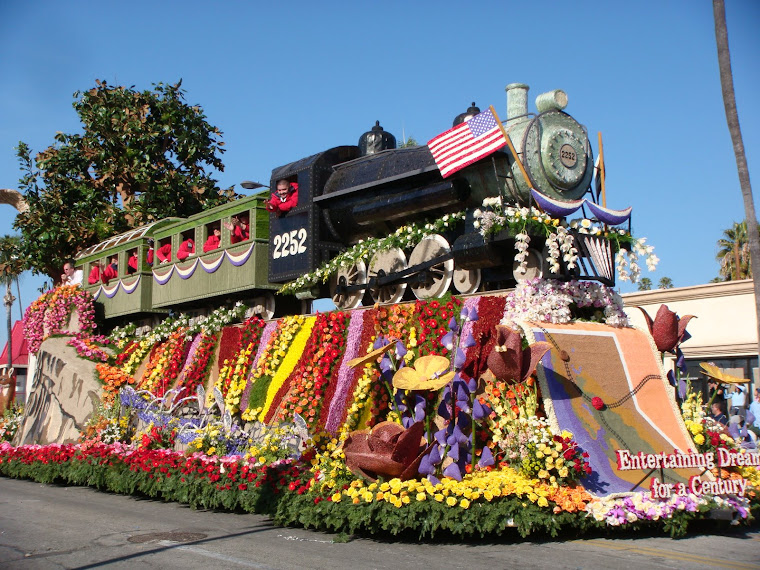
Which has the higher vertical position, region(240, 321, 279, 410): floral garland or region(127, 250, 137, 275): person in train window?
region(127, 250, 137, 275): person in train window

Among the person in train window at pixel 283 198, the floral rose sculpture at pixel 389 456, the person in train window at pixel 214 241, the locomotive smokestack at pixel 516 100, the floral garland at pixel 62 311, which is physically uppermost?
the locomotive smokestack at pixel 516 100

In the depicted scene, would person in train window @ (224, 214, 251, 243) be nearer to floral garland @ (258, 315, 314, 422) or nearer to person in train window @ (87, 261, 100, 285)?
floral garland @ (258, 315, 314, 422)

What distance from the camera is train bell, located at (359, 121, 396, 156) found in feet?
48.7

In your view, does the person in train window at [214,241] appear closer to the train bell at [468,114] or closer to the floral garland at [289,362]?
the floral garland at [289,362]

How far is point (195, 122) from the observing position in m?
30.2

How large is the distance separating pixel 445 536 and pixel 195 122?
25215 mm

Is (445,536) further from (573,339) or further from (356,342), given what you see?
(356,342)

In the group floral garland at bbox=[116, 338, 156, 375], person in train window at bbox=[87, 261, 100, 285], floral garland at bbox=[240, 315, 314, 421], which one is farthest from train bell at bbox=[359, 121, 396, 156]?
person in train window at bbox=[87, 261, 100, 285]

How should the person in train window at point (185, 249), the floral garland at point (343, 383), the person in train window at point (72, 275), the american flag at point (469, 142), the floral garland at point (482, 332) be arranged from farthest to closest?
1. the person in train window at point (72, 275)
2. the person in train window at point (185, 249)
3. the floral garland at point (343, 383)
4. the american flag at point (469, 142)
5. the floral garland at point (482, 332)

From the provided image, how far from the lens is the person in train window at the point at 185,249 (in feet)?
58.9

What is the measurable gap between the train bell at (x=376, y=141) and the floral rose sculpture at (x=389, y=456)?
7.27 meters

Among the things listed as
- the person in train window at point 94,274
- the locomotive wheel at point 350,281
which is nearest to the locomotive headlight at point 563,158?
the locomotive wheel at point 350,281

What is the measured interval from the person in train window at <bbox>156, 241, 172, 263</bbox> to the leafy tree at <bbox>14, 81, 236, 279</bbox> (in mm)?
9857

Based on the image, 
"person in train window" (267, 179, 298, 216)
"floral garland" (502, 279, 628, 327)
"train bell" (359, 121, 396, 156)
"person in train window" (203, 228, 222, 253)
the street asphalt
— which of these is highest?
"train bell" (359, 121, 396, 156)
